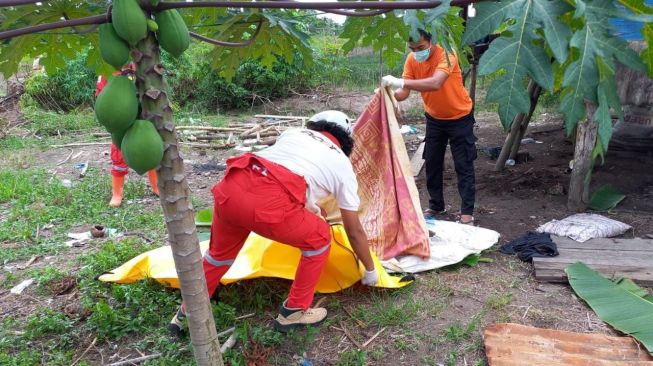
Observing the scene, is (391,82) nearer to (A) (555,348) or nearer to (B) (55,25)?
(A) (555,348)

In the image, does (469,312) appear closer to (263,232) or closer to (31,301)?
(263,232)

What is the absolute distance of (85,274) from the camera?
12.4ft

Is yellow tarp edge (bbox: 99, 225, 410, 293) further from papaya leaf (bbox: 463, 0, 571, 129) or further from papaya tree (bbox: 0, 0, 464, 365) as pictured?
papaya leaf (bbox: 463, 0, 571, 129)

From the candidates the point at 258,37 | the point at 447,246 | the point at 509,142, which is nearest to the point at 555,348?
the point at 447,246

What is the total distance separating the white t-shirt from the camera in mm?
2805

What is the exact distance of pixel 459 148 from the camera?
476cm

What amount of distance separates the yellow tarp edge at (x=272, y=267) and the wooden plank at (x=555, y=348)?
0.80 metres

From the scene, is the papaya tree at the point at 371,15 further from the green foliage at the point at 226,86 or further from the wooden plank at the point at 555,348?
the green foliage at the point at 226,86

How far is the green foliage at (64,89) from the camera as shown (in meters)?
12.1

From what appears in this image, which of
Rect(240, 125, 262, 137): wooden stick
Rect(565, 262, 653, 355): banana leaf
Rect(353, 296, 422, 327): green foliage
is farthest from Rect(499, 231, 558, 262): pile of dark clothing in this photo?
Rect(240, 125, 262, 137): wooden stick

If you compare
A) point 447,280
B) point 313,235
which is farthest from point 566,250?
point 313,235

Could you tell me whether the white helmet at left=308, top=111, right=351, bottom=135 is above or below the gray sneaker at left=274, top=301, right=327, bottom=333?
above

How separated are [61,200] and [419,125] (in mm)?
7290

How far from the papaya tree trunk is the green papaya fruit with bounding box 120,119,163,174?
0.26ft
